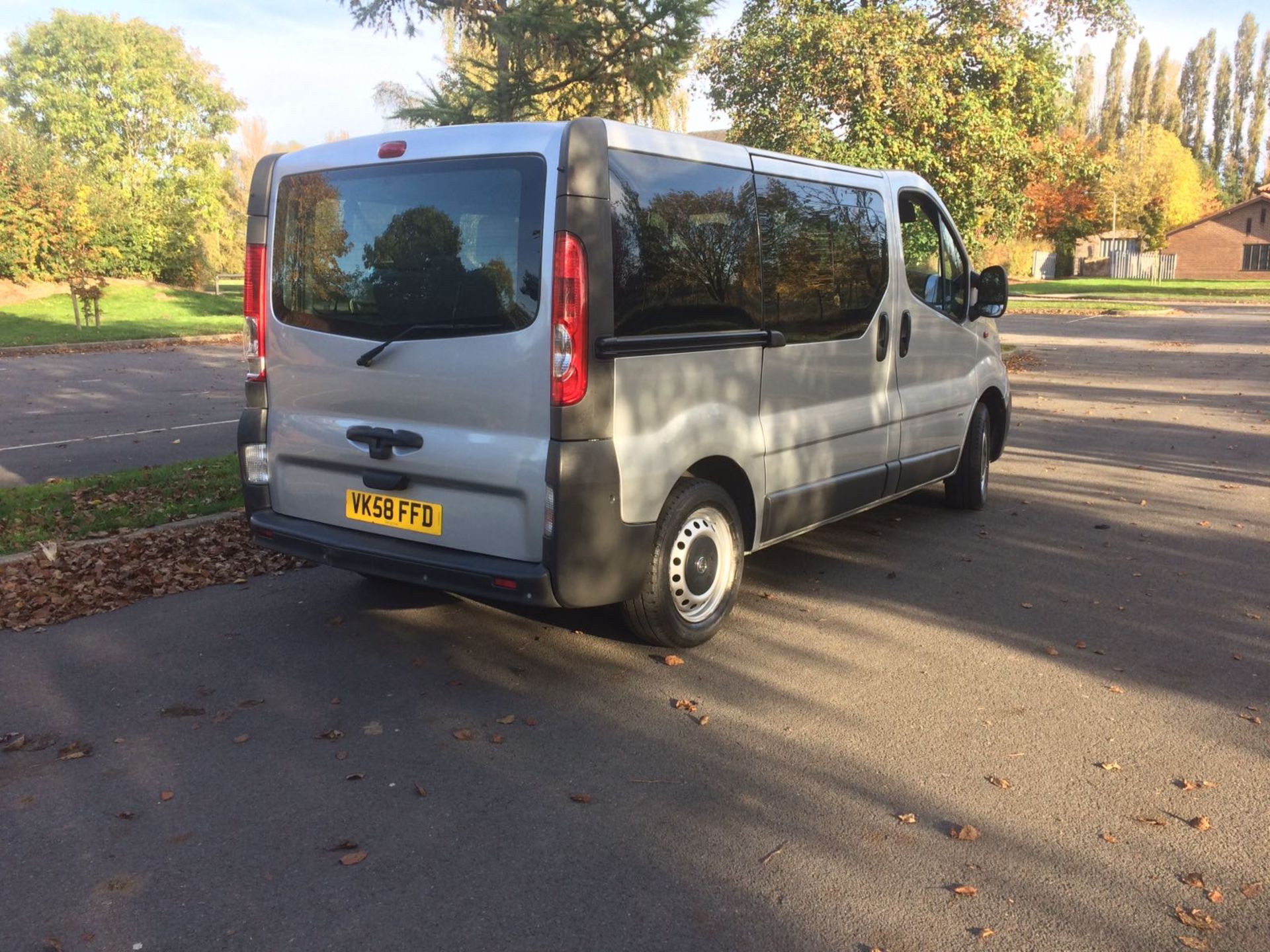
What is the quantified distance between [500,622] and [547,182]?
2.30 meters

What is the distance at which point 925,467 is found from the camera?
693cm

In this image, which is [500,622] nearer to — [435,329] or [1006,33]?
[435,329]

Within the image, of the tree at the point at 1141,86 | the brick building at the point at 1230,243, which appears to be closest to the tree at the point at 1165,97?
the tree at the point at 1141,86

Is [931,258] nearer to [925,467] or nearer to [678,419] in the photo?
[925,467]

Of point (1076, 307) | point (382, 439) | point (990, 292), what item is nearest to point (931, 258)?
point (990, 292)

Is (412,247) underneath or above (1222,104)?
underneath

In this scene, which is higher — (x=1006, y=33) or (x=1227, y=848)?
(x=1006, y=33)

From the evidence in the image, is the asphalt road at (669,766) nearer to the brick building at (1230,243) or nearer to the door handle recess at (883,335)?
the door handle recess at (883,335)

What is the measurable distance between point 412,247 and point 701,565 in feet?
6.43

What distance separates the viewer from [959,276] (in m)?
7.30

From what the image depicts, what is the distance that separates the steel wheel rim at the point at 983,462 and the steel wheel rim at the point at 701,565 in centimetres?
335

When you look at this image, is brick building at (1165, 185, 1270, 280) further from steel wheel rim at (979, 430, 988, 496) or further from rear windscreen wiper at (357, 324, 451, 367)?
rear windscreen wiper at (357, 324, 451, 367)

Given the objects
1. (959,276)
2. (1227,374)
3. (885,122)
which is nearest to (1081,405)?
(1227,374)

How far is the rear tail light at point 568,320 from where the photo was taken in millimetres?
4160
